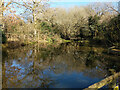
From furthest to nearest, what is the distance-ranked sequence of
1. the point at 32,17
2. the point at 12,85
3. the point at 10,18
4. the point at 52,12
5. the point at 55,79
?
the point at 52,12, the point at 32,17, the point at 10,18, the point at 55,79, the point at 12,85

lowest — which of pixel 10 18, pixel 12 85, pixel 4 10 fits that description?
pixel 12 85

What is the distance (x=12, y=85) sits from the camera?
4.56 metres

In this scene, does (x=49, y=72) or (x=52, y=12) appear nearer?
(x=49, y=72)

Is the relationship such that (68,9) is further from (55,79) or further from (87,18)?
(55,79)

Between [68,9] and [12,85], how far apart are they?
30427mm

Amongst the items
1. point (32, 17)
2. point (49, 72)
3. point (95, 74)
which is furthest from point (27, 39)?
point (95, 74)

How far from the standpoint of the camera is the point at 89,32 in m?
26.8

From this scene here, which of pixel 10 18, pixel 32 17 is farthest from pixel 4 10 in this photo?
pixel 32 17

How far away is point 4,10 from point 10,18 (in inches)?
31.3

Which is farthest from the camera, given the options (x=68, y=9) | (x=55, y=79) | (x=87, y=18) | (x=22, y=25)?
(x=68, y=9)

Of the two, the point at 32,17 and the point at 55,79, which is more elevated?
the point at 32,17

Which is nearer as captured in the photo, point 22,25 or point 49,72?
point 49,72

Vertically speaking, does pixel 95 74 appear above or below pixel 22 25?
below

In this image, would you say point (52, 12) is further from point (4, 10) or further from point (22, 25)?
point (4, 10)
